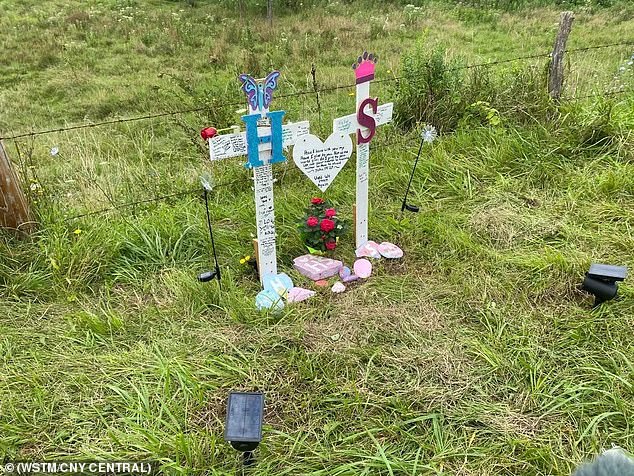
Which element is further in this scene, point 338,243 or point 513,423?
point 338,243

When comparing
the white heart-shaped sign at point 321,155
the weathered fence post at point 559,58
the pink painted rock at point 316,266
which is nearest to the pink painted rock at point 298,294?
the pink painted rock at point 316,266

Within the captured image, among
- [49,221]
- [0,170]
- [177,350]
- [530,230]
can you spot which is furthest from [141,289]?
[530,230]

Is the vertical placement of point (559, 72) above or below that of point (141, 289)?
above

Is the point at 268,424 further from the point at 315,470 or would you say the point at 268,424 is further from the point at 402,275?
the point at 402,275

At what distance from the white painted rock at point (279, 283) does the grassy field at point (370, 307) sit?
120 millimetres

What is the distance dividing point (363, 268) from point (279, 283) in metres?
0.53

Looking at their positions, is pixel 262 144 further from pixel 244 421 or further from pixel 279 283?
pixel 244 421

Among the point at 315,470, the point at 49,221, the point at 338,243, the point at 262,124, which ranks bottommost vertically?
the point at 315,470

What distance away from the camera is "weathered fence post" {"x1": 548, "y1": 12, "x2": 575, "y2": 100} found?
4539 millimetres

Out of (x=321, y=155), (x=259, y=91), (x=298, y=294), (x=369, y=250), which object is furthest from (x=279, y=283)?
(x=259, y=91)

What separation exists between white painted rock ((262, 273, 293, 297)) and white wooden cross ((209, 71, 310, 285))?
44mm

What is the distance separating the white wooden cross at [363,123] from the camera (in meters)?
2.99

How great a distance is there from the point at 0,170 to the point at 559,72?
4.40 m

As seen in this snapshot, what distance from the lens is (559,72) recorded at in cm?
462
